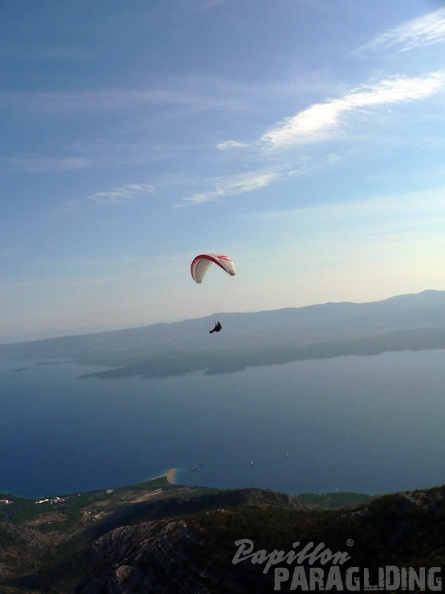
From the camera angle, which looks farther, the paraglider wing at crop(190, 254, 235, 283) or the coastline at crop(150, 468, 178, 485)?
the coastline at crop(150, 468, 178, 485)

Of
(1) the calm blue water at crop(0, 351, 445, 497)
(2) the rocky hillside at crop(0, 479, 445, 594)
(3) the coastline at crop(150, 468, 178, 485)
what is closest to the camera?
(2) the rocky hillside at crop(0, 479, 445, 594)

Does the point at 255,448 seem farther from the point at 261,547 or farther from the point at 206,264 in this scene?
the point at 206,264

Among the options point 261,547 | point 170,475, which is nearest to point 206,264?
point 261,547

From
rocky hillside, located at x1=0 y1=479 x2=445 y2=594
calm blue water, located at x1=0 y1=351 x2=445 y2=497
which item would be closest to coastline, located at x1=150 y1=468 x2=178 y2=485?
calm blue water, located at x1=0 y1=351 x2=445 y2=497

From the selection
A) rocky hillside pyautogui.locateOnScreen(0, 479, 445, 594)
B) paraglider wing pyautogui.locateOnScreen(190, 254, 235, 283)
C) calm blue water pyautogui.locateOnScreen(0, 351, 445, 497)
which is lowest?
calm blue water pyautogui.locateOnScreen(0, 351, 445, 497)

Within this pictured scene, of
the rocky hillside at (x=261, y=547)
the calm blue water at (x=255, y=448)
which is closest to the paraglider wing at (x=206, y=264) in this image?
the rocky hillside at (x=261, y=547)

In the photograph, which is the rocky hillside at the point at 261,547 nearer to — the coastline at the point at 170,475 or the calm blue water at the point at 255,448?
the coastline at the point at 170,475

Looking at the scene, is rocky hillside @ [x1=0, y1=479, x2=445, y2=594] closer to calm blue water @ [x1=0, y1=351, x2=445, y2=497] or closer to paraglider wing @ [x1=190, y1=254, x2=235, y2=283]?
paraglider wing @ [x1=190, y1=254, x2=235, y2=283]

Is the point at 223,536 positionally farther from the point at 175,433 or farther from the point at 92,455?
the point at 175,433

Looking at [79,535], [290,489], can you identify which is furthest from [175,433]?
[79,535]
